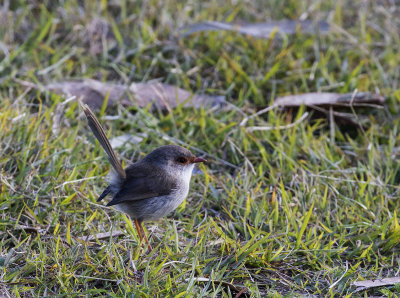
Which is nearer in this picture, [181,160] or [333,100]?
[181,160]

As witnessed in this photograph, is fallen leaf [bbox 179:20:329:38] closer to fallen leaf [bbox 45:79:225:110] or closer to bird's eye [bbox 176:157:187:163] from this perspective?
fallen leaf [bbox 45:79:225:110]

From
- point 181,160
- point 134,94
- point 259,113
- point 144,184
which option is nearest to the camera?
point 144,184

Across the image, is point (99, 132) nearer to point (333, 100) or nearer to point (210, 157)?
point (210, 157)

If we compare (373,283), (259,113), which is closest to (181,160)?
(259,113)

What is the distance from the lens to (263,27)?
6.78 meters

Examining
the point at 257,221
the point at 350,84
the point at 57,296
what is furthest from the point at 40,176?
the point at 350,84

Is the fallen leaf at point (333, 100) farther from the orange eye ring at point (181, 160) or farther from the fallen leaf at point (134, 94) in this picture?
the orange eye ring at point (181, 160)

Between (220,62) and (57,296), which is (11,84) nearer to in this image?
(220,62)

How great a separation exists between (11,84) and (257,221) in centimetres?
289

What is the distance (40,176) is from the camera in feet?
15.0

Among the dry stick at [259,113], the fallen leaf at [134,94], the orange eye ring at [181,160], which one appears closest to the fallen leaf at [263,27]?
the fallen leaf at [134,94]

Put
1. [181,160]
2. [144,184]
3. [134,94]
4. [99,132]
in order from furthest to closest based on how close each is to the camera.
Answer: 1. [134,94]
2. [181,160]
3. [144,184]
4. [99,132]

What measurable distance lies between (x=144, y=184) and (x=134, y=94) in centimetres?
187

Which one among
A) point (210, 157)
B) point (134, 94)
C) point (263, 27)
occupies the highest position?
point (263, 27)
